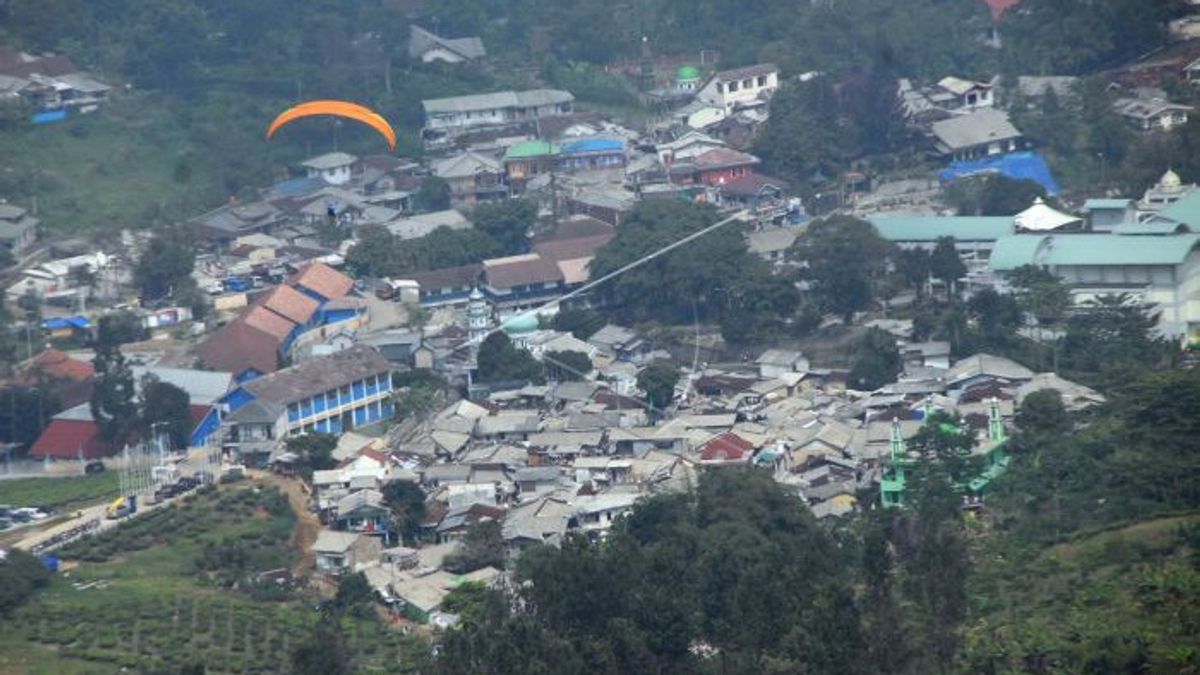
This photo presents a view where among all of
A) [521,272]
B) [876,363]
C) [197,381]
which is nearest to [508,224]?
[521,272]

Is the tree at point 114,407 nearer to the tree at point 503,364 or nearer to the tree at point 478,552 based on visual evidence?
the tree at point 503,364

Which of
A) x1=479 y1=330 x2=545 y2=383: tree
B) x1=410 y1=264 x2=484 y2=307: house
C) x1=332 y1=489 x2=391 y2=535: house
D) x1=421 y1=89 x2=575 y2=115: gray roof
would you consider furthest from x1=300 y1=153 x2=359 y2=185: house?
x1=332 y1=489 x2=391 y2=535: house

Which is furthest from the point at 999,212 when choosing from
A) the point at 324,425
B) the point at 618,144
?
the point at 324,425

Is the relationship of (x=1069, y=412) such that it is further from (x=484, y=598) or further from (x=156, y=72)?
(x=156, y=72)

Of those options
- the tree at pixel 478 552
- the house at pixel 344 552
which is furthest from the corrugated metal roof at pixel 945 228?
the house at pixel 344 552

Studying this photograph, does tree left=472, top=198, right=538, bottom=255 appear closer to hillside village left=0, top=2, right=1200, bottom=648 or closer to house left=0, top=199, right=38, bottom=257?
hillside village left=0, top=2, right=1200, bottom=648

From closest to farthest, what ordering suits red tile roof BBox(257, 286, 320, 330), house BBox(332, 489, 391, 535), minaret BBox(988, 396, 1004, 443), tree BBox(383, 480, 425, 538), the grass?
minaret BBox(988, 396, 1004, 443)
tree BBox(383, 480, 425, 538)
house BBox(332, 489, 391, 535)
the grass
red tile roof BBox(257, 286, 320, 330)
